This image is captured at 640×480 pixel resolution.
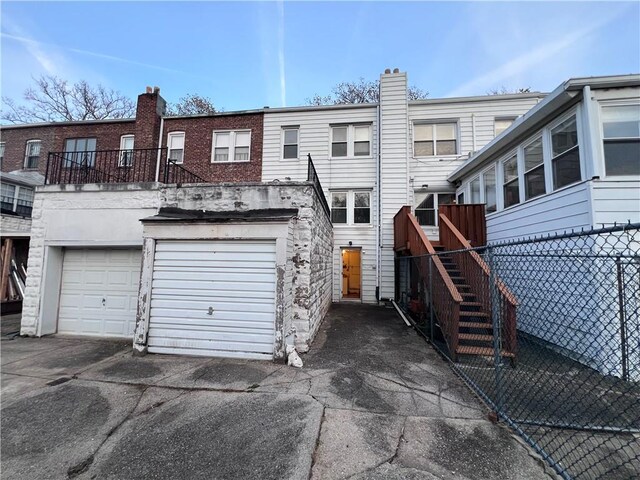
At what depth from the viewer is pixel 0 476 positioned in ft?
7.83

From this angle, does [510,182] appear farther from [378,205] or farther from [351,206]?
[351,206]

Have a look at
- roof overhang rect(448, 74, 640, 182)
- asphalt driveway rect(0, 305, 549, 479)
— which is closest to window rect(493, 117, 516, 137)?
roof overhang rect(448, 74, 640, 182)

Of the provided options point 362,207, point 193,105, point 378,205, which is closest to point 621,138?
point 378,205

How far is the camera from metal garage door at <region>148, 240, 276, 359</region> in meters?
5.11

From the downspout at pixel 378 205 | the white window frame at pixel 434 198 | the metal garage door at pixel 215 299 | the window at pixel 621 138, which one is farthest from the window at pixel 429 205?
the metal garage door at pixel 215 299

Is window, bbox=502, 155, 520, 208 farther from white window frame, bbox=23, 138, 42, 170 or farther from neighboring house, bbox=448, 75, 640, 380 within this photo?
white window frame, bbox=23, 138, 42, 170

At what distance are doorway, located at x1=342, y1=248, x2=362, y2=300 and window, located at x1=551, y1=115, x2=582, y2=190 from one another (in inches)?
274

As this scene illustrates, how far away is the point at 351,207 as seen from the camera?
11086mm

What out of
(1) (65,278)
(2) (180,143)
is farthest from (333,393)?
(2) (180,143)

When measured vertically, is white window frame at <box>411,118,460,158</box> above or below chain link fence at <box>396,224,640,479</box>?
above

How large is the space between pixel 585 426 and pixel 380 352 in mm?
2989

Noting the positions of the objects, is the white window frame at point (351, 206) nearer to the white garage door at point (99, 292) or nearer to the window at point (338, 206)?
the window at point (338, 206)

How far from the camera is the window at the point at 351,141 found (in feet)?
37.1

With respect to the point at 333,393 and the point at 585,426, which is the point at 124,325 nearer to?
the point at 333,393
